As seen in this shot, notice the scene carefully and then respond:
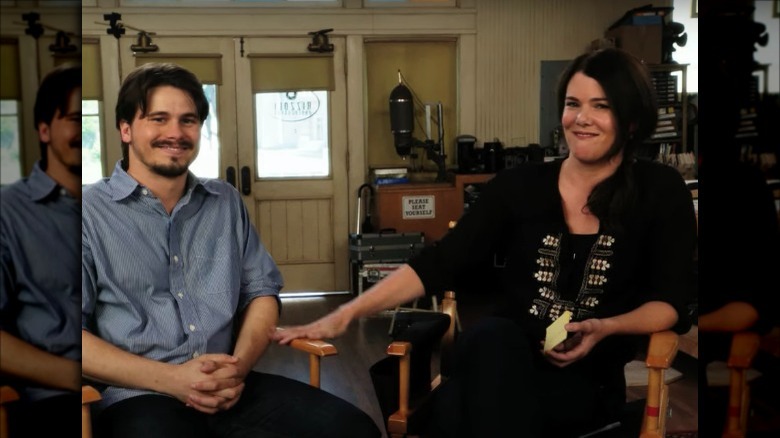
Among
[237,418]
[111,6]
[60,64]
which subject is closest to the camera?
[60,64]

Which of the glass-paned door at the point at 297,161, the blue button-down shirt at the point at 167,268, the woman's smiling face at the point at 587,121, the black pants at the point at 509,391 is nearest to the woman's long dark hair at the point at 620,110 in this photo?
the woman's smiling face at the point at 587,121

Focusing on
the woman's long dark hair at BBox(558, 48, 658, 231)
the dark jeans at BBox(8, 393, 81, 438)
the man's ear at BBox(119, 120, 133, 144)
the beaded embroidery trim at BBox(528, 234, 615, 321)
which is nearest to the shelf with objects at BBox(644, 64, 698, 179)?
the woman's long dark hair at BBox(558, 48, 658, 231)

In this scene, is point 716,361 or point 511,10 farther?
point 511,10

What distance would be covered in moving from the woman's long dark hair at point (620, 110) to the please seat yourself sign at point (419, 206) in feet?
0.95

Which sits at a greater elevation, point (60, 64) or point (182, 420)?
point (60, 64)

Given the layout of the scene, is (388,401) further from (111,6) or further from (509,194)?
(111,6)

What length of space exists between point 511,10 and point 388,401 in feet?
2.55

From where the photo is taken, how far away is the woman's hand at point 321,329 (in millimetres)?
1259

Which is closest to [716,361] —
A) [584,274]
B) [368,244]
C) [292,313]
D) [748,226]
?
[748,226]

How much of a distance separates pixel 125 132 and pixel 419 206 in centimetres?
53

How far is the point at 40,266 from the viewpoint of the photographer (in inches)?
26.7

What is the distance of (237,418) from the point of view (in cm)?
130

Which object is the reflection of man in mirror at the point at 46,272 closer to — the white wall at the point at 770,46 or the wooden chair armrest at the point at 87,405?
the wooden chair armrest at the point at 87,405

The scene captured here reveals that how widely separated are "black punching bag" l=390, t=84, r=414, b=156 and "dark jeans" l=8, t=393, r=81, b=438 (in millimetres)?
706
